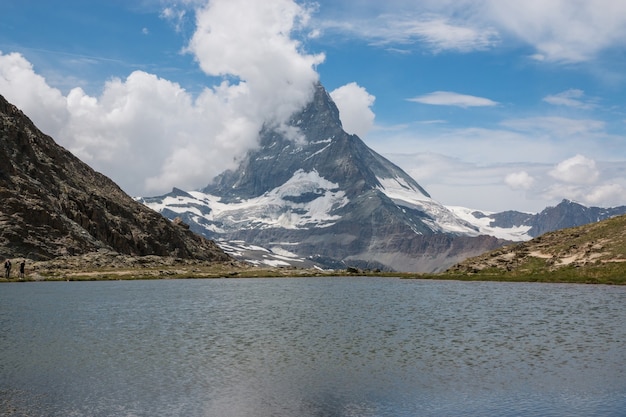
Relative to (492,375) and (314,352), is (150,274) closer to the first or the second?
(314,352)

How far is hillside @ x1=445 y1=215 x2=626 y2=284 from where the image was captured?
466 ft

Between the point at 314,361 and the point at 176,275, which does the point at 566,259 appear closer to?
the point at 176,275

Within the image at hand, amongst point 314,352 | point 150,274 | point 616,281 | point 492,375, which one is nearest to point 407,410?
point 492,375

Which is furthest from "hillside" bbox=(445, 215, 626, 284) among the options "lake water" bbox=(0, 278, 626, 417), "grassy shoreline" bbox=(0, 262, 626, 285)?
"lake water" bbox=(0, 278, 626, 417)

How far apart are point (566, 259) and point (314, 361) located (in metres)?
129

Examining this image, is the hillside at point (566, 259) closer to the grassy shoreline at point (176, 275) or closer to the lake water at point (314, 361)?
the grassy shoreline at point (176, 275)

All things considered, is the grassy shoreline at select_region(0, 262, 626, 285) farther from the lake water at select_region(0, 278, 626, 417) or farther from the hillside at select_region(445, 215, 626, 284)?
the lake water at select_region(0, 278, 626, 417)

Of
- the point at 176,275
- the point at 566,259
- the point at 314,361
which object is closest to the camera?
the point at 314,361

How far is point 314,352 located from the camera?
4966 centimetres

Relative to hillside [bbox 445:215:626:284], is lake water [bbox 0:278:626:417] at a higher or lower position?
lower

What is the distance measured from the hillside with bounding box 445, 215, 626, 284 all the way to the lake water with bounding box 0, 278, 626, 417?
6001 cm

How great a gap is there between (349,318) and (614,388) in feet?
139

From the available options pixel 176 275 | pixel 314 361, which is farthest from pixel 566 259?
pixel 314 361

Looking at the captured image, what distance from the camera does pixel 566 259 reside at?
6196 inches
